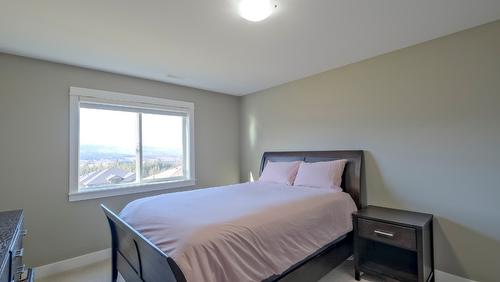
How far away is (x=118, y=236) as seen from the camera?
210 centimetres

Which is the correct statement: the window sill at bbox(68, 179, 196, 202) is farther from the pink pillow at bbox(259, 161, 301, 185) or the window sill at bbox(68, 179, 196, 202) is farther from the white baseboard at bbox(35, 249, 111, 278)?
the pink pillow at bbox(259, 161, 301, 185)

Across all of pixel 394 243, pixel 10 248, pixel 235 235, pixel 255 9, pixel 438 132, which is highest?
pixel 255 9

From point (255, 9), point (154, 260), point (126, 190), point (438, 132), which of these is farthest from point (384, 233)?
point (126, 190)

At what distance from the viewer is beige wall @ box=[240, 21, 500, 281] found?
2.08 m

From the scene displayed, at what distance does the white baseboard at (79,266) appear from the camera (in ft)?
7.43

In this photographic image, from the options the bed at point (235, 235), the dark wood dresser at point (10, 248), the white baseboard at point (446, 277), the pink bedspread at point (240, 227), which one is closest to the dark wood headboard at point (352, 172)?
the bed at point (235, 235)

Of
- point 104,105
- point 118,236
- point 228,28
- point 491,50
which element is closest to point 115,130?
point 104,105

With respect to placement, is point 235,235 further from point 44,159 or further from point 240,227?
point 44,159

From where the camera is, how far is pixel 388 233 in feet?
7.24

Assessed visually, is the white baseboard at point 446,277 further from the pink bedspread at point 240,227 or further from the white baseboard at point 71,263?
the white baseboard at point 71,263

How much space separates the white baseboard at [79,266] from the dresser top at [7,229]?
1.25 meters

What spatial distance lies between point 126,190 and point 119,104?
3.71 feet

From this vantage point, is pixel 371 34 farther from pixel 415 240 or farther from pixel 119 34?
pixel 119 34

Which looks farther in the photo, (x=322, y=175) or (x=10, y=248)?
(x=322, y=175)
